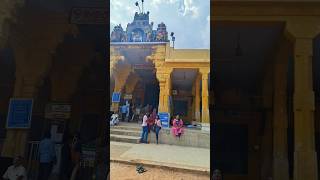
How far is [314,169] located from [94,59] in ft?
11.5

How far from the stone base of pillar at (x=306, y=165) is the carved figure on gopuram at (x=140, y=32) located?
2769 millimetres

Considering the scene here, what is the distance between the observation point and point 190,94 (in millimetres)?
4254

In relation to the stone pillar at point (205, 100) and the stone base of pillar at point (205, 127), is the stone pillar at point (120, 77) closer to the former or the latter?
the stone pillar at point (205, 100)

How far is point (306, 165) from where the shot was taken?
518cm

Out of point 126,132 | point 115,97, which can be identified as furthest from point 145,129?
point 115,97

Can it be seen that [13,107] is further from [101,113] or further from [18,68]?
[101,113]

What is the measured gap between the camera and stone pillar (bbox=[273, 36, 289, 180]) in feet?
20.5

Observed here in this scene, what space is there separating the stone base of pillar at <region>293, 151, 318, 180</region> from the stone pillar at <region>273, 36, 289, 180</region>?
0.94 m

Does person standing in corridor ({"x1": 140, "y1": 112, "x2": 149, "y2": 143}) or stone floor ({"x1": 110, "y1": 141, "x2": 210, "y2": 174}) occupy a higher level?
person standing in corridor ({"x1": 140, "y1": 112, "x2": 149, "y2": 143})

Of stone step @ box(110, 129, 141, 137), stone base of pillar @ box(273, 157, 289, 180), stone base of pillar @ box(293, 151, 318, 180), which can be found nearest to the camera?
stone step @ box(110, 129, 141, 137)

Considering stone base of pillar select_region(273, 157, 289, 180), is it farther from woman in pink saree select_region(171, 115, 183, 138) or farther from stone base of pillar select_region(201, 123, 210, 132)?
woman in pink saree select_region(171, 115, 183, 138)

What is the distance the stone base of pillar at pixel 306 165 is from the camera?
516cm

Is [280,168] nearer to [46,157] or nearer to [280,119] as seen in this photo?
[280,119]

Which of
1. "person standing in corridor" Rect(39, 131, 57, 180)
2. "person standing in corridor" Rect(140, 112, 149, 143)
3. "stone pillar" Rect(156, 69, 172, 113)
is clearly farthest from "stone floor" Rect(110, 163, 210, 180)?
"person standing in corridor" Rect(39, 131, 57, 180)
